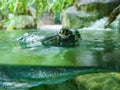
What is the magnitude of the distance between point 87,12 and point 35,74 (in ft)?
36.3

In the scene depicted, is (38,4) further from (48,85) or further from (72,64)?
(48,85)

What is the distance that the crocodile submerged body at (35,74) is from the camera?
311 cm

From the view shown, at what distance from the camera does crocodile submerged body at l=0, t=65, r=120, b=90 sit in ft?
10.2

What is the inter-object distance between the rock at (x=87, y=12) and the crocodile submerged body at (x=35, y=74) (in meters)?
10.2

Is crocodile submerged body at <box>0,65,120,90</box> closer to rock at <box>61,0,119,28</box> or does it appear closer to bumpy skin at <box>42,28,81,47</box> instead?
bumpy skin at <box>42,28,81,47</box>

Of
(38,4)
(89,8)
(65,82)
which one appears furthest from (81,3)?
(65,82)

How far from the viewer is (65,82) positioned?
9.96ft

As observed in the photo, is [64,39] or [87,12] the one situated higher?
[87,12]

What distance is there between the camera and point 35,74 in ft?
11.1

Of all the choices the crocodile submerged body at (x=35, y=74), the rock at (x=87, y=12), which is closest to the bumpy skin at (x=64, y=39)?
the crocodile submerged body at (x=35, y=74)

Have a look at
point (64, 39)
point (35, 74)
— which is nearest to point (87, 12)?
point (64, 39)

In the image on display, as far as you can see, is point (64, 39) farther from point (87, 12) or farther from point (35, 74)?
point (87, 12)

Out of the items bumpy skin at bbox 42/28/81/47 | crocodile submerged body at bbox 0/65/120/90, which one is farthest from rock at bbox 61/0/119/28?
crocodile submerged body at bbox 0/65/120/90

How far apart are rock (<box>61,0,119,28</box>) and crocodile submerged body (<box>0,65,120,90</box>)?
10173mm
